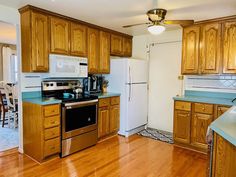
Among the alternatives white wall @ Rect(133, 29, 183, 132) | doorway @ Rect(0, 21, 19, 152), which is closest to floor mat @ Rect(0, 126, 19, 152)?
doorway @ Rect(0, 21, 19, 152)

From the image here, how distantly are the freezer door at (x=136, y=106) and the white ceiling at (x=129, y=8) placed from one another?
4.79ft

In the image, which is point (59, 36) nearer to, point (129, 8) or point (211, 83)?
point (129, 8)

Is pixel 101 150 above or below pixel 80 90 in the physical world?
below

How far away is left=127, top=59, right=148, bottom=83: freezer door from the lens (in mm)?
3898

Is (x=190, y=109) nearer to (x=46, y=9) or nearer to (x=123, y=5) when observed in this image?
(x=123, y=5)

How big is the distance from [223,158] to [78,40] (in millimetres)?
2921

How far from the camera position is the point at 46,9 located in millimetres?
2857

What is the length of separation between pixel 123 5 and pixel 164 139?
268 cm

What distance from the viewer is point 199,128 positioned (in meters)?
3.18

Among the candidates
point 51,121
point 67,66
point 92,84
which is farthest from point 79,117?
point 92,84

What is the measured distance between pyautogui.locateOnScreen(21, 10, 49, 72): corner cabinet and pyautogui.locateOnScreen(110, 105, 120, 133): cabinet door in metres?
1.59

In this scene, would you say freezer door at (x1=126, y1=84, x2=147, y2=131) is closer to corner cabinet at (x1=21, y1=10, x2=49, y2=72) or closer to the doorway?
corner cabinet at (x1=21, y1=10, x2=49, y2=72)

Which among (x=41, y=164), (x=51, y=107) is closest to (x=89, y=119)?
(x=51, y=107)

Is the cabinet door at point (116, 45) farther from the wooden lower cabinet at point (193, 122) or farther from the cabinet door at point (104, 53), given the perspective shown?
the wooden lower cabinet at point (193, 122)
